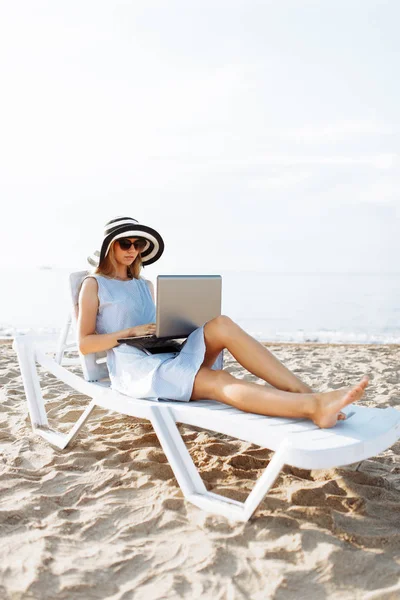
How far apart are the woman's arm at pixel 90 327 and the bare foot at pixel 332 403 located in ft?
4.07

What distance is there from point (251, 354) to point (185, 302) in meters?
0.48

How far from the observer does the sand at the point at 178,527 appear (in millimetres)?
2041

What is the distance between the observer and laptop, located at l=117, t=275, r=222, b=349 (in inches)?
122

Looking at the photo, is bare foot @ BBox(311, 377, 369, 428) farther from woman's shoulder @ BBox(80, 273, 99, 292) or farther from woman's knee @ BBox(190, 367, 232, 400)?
woman's shoulder @ BBox(80, 273, 99, 292)

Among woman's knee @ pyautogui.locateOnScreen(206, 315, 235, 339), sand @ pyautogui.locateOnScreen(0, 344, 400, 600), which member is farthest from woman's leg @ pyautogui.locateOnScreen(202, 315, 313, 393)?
sand @ pyautogui.locateOnScreen(0, 344, 400, 600)

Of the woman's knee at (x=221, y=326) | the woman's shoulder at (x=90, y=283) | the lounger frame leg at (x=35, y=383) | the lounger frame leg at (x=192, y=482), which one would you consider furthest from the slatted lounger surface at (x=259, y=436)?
the woman's shoulder at (x=90, y=283)

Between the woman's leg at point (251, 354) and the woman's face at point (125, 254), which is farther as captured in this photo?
the woman's face at point (125, 254)

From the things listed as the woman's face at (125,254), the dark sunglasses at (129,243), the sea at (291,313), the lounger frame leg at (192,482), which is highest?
the dark sunglasses at (129,243)

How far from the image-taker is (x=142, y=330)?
3309 millimetres

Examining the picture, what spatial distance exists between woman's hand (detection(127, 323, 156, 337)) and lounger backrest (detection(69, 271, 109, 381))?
1.22 feet

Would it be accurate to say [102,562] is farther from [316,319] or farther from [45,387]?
[316,319]

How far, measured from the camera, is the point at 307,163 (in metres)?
29.8

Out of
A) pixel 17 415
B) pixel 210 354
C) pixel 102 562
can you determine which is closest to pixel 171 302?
pixel 210 354

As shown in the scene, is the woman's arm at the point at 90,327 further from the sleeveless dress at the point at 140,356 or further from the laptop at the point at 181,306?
the laptop at the point at 181,306
